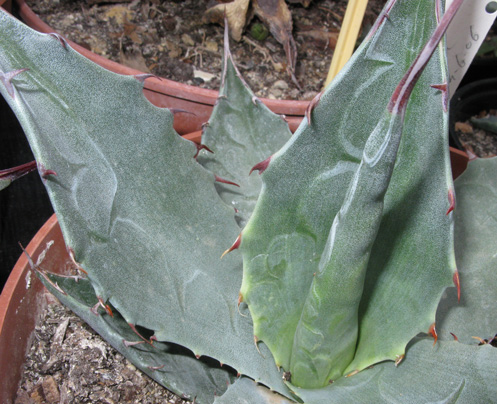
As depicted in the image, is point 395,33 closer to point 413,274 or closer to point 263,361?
point 413,274

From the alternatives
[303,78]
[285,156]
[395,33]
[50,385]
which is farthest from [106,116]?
[303,78]

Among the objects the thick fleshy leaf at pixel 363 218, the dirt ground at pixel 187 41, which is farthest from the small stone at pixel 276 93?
the thick fleshy leaf at pixel 363 218

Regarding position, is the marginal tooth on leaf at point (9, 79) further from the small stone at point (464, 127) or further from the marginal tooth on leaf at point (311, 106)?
the small stone at point (464, 127)

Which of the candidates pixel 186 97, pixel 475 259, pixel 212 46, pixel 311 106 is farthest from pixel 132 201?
pixel 212 46

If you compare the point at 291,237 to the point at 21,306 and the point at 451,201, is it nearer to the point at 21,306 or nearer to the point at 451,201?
the point at 451,201

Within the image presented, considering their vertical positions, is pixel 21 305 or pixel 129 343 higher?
→ pixel 129 343

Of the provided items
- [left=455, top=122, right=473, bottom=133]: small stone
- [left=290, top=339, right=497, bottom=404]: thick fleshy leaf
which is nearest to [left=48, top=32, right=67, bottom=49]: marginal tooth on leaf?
[left=290, top=339, right=497, bottom=404]: thick fleshy leaf
